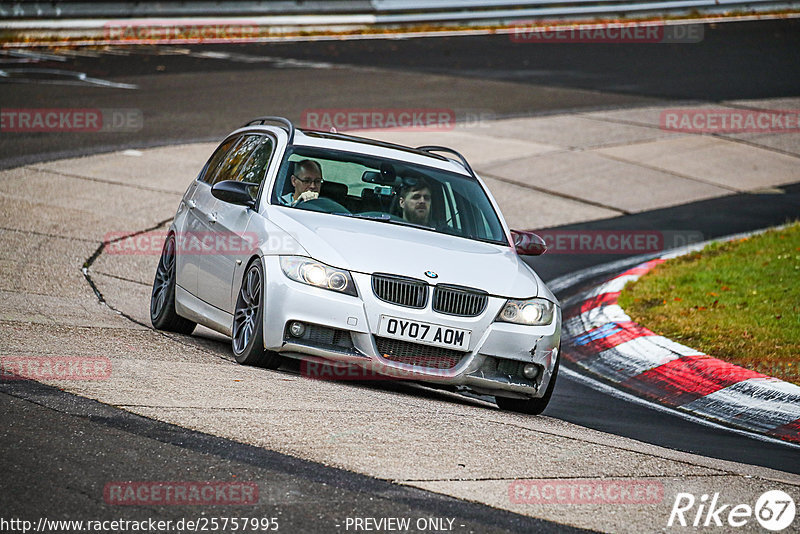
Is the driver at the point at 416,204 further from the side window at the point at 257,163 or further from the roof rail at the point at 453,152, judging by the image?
the side window at the point at 257,163

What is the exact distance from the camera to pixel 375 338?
735 cm

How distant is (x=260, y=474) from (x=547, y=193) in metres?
12.4

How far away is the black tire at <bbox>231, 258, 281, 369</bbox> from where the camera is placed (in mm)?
7551

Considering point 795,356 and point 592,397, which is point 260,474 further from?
point 795,356

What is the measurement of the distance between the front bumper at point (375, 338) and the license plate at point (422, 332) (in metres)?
0.03

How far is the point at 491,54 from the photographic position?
29.9m

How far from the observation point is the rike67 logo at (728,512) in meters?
5.24

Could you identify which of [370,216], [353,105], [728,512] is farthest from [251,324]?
[353,105]

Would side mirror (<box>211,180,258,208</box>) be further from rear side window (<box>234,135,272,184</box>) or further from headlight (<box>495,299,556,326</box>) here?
headlight (<box>495,299,556,326</box>)

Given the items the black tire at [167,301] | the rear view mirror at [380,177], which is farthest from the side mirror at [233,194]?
the black tire at [167,301]

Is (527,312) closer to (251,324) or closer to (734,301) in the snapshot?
(251,324)

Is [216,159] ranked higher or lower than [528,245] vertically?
higher

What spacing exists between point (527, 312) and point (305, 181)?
1931 mm

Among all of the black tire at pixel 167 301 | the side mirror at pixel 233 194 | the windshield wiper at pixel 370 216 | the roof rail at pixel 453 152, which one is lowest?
the black tire at pixel 167 301
